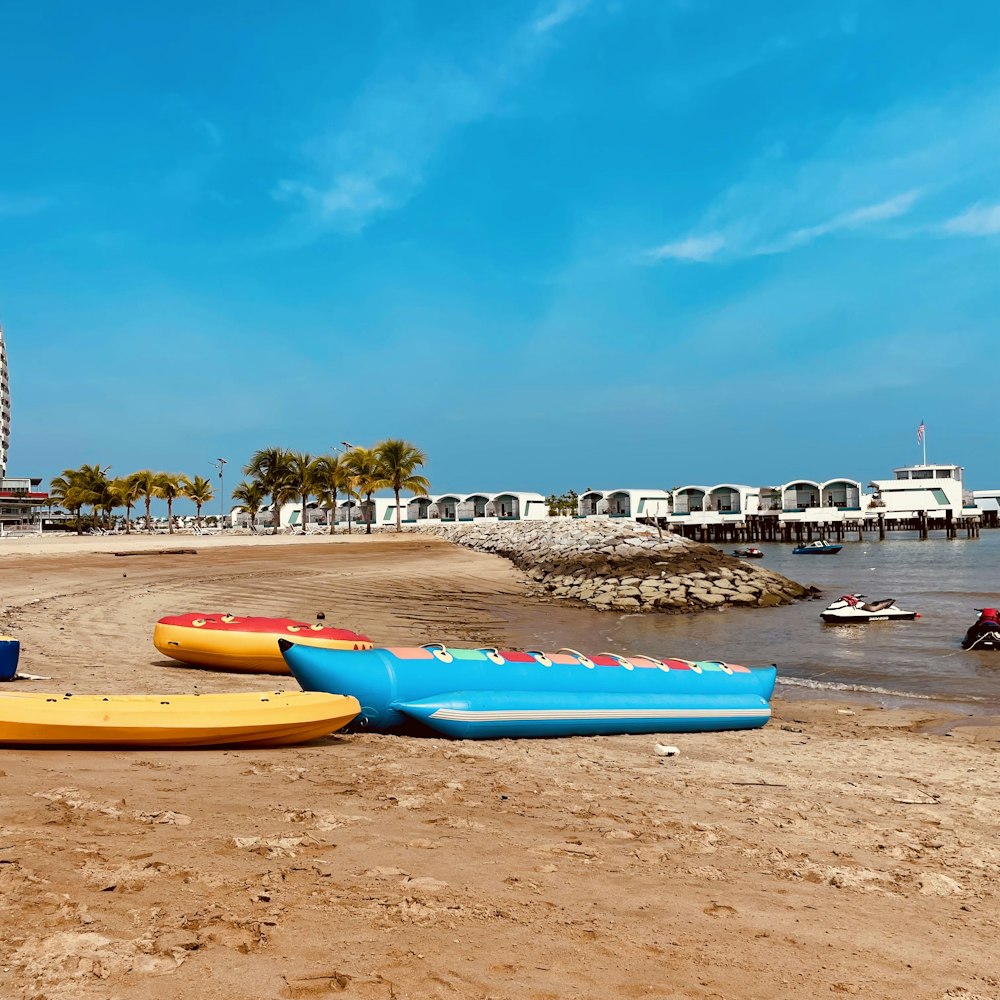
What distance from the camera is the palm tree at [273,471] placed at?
68188 mm

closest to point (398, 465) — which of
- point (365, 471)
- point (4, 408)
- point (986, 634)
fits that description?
→ point (365, 471)

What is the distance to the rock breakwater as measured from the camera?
89.6 ft

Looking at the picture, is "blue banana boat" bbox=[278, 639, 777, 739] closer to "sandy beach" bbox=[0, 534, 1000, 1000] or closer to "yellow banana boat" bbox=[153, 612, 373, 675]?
"sandy beach" bbox=[0, 534, 1000, 1000]

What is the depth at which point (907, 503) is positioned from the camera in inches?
4085

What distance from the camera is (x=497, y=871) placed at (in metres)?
4.50

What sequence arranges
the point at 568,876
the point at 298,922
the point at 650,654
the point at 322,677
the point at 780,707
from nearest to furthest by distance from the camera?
the point at 298,922 < the point at 568,876 < the point at 322,677 < the point at 780,707 < the point at 650,654

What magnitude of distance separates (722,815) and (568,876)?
7.22 ft

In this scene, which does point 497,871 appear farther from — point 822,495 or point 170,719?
point 822,495

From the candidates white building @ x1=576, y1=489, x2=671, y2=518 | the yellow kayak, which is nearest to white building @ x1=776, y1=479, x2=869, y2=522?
white building @ x1=576, y1=489, x2=671, y2=518

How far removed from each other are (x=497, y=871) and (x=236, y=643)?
8.67m

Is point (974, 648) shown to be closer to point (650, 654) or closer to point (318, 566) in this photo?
point (650, 654)

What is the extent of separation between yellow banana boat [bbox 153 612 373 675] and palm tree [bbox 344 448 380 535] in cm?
5241

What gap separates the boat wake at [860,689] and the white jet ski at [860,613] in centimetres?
896

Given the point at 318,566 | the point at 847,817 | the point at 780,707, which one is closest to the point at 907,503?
the point at 318,566
